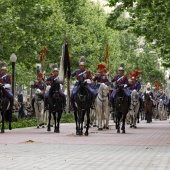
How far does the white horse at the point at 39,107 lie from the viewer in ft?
106

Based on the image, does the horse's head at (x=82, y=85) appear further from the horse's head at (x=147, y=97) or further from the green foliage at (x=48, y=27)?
the horse's head at (x=147, y=97)

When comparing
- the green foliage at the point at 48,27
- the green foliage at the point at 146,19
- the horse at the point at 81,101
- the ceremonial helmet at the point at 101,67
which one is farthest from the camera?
the green foliage at the point at 48,27

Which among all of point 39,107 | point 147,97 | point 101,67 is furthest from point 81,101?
point 147,97

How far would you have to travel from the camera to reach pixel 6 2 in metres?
39.8

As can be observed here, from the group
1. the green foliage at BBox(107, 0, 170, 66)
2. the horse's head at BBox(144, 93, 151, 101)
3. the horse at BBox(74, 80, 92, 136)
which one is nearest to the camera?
the horse at BBox(74, 80, 92, 136)

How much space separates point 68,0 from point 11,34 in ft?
92.1

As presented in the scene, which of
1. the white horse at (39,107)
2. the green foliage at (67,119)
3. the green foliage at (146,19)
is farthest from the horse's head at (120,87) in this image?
the green foliage at (67,119)

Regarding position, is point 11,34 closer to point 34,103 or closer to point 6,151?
point 34,103

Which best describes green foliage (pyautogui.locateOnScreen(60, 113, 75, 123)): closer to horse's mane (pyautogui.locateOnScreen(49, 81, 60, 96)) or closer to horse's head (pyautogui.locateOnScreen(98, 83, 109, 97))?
horse's head (pyautogui.locateOnScreen(98, 83, 109, 97))

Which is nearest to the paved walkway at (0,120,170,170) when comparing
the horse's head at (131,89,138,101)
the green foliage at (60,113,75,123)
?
the horse's head at (131,89,138,101)

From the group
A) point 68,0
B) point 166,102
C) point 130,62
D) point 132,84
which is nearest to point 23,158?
point 132,84

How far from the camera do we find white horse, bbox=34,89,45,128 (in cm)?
3221

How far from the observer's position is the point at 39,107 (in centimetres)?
3291

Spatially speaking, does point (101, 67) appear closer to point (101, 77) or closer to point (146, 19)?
point (101, 77)
